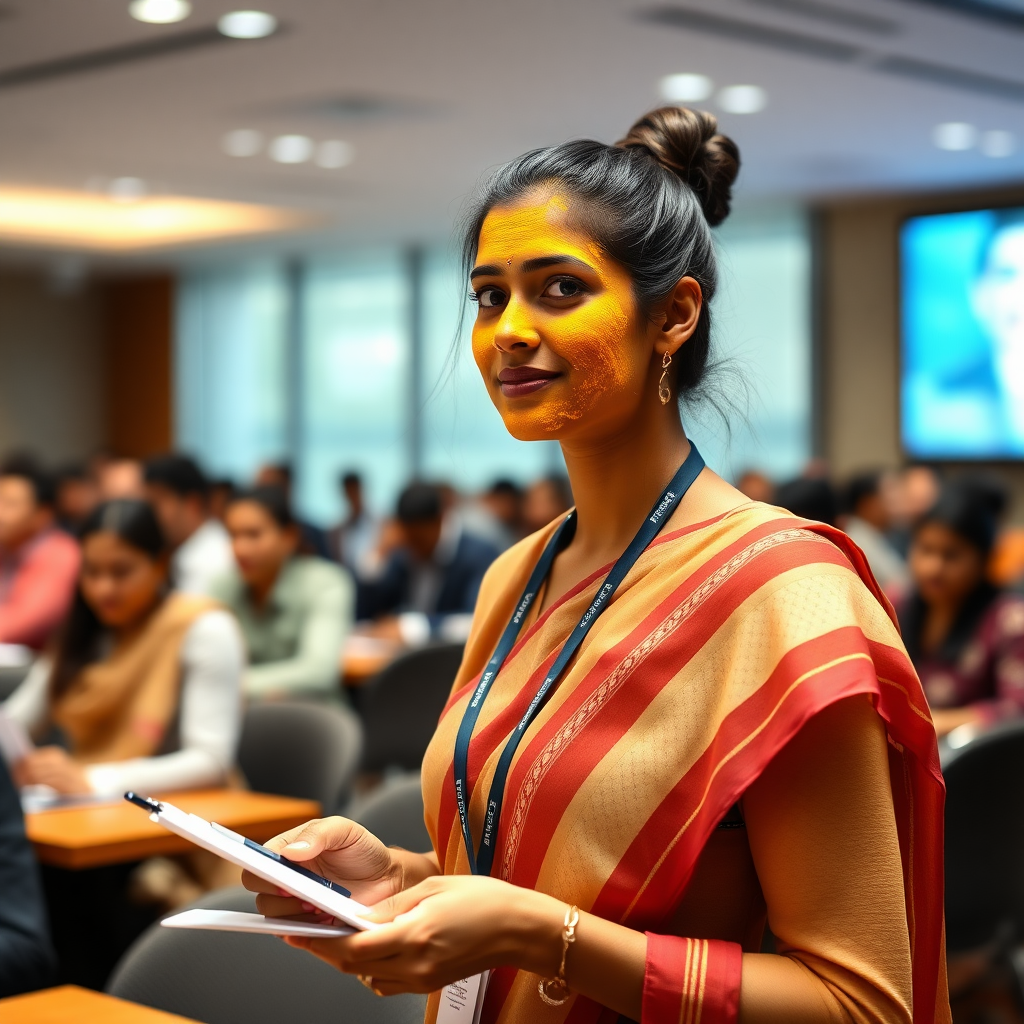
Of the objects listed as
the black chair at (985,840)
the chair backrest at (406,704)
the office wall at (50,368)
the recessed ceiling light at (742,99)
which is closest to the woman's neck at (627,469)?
the black chair at (985,840)

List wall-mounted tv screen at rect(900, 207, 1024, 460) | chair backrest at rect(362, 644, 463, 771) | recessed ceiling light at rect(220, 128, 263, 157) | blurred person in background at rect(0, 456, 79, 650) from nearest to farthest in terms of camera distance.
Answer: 1. chair backrest at rect(362, 644, 463, 771)
2. blurred person in background at rect(0, 456, 79, 650)
3. recessed ceiling light at rect(220, 128, 263, 157)
4. wall-mounted tv screen at rect(900, 207, 1024, 460)

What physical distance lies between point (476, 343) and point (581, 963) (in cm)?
58

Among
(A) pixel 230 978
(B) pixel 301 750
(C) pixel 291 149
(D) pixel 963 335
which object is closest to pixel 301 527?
(B) pixel 301 750

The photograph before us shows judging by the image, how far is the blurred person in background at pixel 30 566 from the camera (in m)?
5.71

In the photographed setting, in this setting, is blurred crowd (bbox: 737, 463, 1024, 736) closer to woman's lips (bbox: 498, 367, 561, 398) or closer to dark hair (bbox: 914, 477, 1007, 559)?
dark hair (bbox: 914, 477, 1007, 559)

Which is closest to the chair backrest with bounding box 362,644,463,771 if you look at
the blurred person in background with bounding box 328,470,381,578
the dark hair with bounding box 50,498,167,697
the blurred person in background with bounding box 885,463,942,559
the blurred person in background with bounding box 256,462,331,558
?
the dark hair with bounding box 50,498,167,697

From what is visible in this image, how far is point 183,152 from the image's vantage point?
8.00 meters

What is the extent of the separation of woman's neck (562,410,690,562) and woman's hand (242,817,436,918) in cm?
36

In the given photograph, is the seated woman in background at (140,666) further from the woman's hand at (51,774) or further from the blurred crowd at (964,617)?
the blurred crowd at (964,617)

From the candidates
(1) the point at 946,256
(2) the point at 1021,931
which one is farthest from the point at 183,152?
(2) the point at 1021,931

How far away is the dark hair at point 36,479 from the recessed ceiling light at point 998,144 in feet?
17.0

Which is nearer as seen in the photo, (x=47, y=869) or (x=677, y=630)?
(x=677, y=630)

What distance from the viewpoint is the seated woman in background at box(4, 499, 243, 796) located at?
330cm

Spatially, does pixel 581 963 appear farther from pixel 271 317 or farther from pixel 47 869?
pixel 271 317
